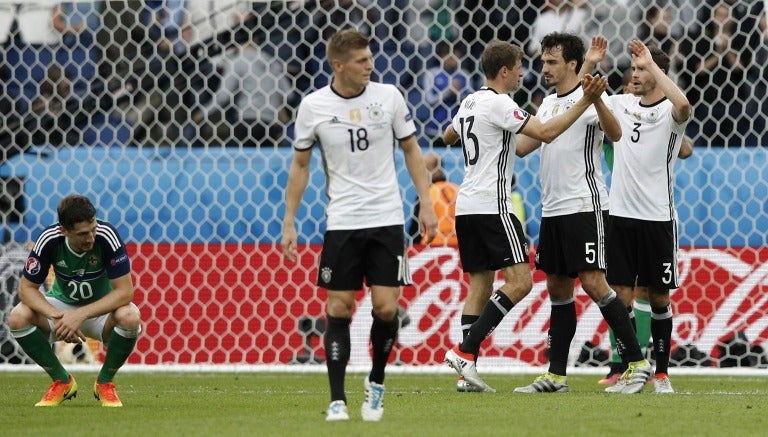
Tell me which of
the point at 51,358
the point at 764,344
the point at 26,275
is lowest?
the point at 764,344

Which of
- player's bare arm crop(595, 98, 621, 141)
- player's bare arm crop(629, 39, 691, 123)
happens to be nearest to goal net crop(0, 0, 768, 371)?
player's bare arm crop(629, 39, 691, 123)

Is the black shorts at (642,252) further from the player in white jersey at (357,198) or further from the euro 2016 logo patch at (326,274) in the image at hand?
the euro 2016 logo patch at (326,274)

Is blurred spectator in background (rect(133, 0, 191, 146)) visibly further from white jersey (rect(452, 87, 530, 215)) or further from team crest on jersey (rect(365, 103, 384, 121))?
team crest on jersey (rect(365, 103, 384, 121))

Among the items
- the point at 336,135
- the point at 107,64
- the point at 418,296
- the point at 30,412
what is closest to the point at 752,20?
the point at 418,296

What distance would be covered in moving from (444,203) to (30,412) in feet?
13.9

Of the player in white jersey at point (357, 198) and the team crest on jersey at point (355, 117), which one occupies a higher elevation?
the team crest on jersey at point (355, 117)

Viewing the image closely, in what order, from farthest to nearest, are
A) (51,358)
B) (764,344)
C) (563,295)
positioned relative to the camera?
(764,344) < (563,295) < (51,358)

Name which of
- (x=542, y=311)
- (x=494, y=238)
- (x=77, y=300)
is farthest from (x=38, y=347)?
(x=542, y=311)

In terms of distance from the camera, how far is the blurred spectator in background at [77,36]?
1025 cm

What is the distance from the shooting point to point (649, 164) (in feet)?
24.4

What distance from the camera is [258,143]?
1023 centimetres

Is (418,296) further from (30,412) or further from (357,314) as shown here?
(30,412)

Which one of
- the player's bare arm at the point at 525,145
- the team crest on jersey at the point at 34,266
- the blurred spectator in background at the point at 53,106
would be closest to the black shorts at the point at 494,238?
the player's bare arm at the point at 525,145

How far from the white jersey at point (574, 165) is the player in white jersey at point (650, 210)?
10.7 inches
